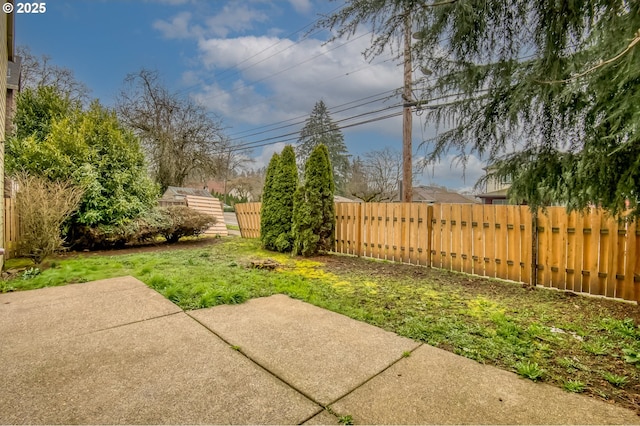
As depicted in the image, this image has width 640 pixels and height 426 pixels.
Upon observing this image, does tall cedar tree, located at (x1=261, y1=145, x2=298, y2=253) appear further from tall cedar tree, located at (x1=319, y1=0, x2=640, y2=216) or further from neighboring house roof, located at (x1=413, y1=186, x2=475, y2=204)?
neighboring house roof, located at (x1=413, y1=186, x2=475, y2=204)

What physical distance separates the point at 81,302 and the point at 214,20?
Result: 9.39 metres

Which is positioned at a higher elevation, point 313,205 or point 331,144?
point 331,144

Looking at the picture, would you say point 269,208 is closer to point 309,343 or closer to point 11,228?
point 11,228

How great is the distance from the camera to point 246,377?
6.11 feet

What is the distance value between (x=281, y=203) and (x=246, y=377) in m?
5.84

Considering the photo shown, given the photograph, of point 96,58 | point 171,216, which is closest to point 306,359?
point 171,216

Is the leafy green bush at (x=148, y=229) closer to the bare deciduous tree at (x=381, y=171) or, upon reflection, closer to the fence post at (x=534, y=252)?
the fence post at (x=534, y=252)

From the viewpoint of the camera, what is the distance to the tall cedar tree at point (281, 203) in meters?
7.46

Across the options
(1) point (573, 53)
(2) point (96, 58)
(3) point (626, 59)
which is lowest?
(3) point (626, 59)

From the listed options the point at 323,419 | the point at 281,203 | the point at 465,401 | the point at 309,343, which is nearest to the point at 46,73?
the point at 281,203

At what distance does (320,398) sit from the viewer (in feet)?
5.49

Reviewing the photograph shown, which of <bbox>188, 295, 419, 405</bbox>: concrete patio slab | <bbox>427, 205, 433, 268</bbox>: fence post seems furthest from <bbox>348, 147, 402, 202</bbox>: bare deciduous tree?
<bbox>188, 295, 419, 405</bbox>: concrete patio slab

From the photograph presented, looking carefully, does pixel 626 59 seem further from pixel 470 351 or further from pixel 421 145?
pixel 470 351

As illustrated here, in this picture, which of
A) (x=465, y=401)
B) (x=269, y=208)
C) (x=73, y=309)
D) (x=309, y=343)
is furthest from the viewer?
(x=269, y=208)
